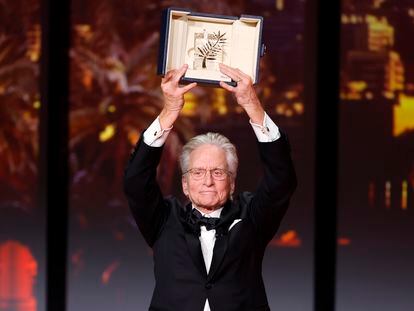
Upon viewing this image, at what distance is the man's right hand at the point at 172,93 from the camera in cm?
236

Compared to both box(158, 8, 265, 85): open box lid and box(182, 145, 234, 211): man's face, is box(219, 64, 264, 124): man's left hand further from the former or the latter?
box(182, 145, 234, 211): man's face

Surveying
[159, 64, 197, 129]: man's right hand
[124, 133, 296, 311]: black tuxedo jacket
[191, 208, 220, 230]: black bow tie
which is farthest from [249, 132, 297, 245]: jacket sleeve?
[159, 64, 197, 129]: man's right hand

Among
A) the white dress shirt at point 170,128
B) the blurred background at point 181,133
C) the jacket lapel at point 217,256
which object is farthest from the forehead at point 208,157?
the blurred background at point 181,133

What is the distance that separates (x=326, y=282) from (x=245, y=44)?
2.63 meters

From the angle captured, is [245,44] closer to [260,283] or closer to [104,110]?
[260,283]

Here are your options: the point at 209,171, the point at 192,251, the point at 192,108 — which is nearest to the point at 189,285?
the point at 192,251

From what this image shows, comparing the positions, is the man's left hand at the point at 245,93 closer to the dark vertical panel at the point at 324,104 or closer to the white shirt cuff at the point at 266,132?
the white shirt cuff at the point at 266,132

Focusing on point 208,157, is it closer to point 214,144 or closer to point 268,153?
point 214,144

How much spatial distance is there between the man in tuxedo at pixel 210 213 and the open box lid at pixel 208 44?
0.19 ft

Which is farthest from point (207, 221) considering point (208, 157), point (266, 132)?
point (266, 132)

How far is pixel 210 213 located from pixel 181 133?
7.79 ft

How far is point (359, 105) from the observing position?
483 centimetres

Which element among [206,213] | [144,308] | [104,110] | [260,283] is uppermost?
[104,110]

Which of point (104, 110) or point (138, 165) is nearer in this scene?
point (138, 165)
